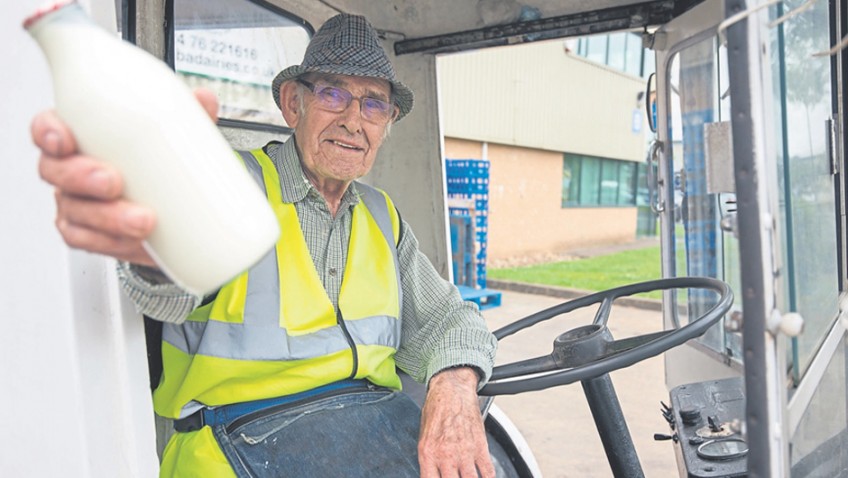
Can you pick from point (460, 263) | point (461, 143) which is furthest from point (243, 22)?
point (461, 143)

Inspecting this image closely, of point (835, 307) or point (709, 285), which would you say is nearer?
point (835, 307)

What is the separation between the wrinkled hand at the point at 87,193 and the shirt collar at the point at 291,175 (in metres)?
1.04

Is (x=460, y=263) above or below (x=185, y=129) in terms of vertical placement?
below

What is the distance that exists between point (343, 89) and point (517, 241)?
1280cm

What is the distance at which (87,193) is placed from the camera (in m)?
0.87

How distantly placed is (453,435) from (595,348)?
15.6 inches

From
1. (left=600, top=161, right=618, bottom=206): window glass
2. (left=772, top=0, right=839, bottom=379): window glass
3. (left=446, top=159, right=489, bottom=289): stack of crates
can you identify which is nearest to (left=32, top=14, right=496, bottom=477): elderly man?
(left=772, top=0, right=839, bottom=379): window glass

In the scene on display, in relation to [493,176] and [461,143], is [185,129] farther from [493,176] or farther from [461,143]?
[493,176]

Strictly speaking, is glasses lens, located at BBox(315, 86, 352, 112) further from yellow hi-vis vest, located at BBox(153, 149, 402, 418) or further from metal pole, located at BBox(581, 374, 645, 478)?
metal pole, located at BBox(581, 374, 645, 478)

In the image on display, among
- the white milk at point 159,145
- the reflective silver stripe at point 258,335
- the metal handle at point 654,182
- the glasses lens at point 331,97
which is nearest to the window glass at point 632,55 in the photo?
the metal handle at point 654,182

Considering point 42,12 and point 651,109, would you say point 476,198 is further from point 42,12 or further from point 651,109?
point 42,12

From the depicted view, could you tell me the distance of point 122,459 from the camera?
1287 mm

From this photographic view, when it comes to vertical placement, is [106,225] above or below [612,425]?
above

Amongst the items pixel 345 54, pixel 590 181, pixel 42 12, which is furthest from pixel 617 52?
pixel 42 12
